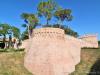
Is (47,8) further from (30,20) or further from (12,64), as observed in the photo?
(12,64)

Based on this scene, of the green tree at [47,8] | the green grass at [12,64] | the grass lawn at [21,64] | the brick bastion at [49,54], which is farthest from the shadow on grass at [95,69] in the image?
the green tree at [47,8]

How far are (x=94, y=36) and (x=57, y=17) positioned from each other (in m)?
14.7

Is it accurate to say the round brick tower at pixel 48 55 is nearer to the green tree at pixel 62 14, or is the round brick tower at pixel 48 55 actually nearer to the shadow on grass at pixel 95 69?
the shadow on grass at pixel 95 69

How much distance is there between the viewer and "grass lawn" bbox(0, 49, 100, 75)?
33.6 m

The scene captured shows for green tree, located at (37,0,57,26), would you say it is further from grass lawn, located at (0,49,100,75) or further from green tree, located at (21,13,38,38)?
grass lawn, located at (0,49,100,75)

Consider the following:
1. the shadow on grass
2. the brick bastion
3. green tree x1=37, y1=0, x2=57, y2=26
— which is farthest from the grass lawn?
green tree x1=37, y1=0, x2=57, y2=26

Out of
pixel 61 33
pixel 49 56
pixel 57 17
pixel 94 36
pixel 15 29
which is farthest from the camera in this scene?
pixel 57 17

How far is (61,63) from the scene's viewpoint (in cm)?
3428

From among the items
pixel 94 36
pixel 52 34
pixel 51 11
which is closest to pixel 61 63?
pixel 52 34

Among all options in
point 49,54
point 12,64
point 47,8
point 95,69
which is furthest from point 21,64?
point 47,8

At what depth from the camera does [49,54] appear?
33.9 metres

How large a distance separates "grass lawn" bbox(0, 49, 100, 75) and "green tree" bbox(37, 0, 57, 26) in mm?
20279

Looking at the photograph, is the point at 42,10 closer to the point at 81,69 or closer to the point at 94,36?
the point at 94,36

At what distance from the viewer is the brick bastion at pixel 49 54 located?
33.5 m
